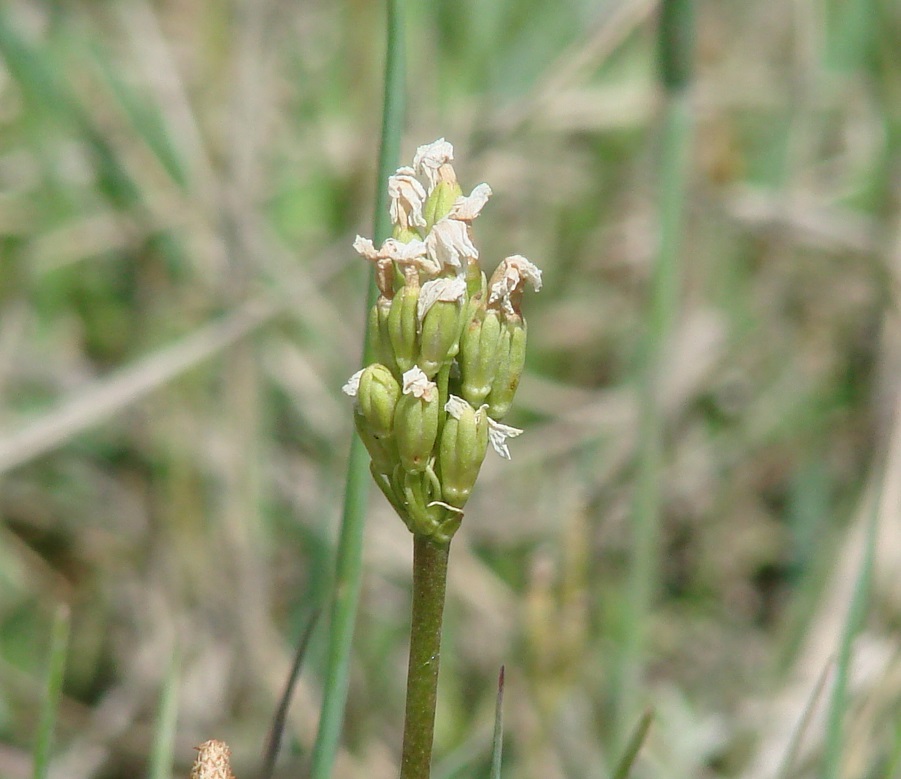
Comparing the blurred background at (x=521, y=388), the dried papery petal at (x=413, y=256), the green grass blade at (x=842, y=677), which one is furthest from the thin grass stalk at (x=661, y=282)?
the dried papery petal at (x=413, y=256)

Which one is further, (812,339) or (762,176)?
(762,176)

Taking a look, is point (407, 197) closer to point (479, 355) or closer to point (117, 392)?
point (479, 355)

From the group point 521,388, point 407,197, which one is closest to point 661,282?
point 407,197

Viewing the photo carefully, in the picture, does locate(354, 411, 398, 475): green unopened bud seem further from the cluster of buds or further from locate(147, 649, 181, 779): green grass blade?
locate(147, 649, 181, 779): green grass blade

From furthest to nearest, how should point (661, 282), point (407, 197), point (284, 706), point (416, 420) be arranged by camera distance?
point (661, 282) → point (284, 706) → point (407, 197) → point (416, 420)

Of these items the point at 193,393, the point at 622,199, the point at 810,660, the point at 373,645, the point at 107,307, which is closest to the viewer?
the point at 810,660

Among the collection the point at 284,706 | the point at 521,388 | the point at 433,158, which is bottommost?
the point at 284,706

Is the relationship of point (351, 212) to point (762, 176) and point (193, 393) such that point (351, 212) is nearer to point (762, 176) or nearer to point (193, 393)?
point (193, 393)

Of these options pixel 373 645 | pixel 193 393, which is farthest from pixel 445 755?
pixel 193 393
